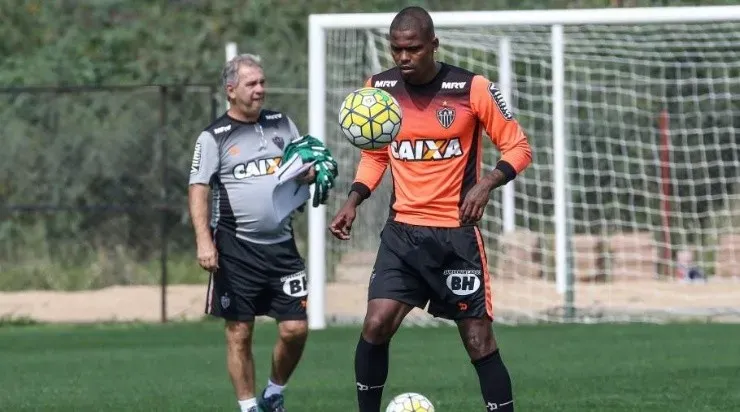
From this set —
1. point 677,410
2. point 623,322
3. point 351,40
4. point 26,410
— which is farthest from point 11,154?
point 677,410

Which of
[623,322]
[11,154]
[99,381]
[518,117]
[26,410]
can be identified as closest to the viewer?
[26,410]

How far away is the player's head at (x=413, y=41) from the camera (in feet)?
22.7

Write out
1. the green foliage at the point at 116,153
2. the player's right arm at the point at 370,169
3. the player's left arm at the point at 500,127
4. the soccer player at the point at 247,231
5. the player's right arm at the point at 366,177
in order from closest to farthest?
1. the player's left arm at the point at 500,127
2. the player's right arm at the point at 366,177
3. the player's right arm at the point at 370,169
4. the soccer player at the point at 247,231
5. the green foliage at the point at 116,153

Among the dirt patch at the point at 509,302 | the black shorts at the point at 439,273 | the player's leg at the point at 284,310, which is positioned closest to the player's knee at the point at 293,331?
the player's leg at the point at 284,310

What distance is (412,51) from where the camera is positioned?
6957 millimetres

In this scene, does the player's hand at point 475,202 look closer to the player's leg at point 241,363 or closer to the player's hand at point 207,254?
the player's hand at point 207,254

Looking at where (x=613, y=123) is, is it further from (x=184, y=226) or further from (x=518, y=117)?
(x=184, y=226)

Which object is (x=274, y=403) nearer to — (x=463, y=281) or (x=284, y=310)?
(x=284, y=310)

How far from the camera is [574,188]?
17.8m

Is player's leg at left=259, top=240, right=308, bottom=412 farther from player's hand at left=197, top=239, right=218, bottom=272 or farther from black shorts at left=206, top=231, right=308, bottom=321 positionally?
player's hand at left=197, top=239, right=218, bottom=272

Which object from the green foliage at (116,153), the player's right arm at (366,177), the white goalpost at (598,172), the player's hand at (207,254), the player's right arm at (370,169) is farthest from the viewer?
the green foliage at (116,153)

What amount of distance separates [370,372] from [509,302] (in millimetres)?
10253

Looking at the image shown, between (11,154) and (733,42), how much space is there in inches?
350

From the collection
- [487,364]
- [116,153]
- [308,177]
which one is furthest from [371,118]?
[116,153]
